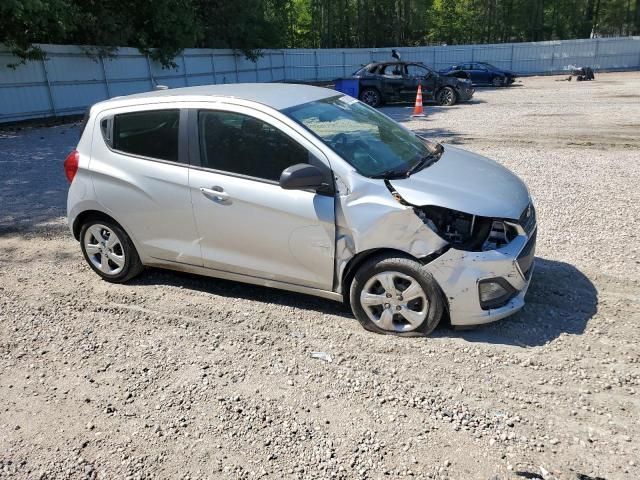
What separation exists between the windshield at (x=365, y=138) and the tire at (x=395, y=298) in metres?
0.70

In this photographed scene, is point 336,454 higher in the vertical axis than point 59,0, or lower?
lower

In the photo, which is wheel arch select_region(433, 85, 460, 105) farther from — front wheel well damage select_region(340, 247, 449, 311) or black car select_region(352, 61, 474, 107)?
front wheel well damage select_region(340, 247, 449, 311)

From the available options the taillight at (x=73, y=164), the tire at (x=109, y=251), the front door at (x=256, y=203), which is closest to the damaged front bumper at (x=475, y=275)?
the front door at (x=256, y=203)

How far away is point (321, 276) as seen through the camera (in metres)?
4.04

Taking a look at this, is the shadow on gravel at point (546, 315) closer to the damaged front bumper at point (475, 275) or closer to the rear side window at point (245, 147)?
the damaged front bumper at point (475, 275)

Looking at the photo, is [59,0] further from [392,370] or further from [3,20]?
[392,370]

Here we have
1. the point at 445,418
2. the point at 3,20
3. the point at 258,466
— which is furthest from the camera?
the point at 3,20

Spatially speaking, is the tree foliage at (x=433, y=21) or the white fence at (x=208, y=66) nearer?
the white fence at (x=208, y=66)

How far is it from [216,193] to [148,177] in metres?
0.73

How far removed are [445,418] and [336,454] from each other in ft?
2.28

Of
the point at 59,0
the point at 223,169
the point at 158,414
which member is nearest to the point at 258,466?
the point at 158,414

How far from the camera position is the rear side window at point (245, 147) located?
401cm

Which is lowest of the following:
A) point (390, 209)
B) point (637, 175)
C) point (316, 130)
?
point (637, 175)

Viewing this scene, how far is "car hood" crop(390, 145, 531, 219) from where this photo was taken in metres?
3.65
